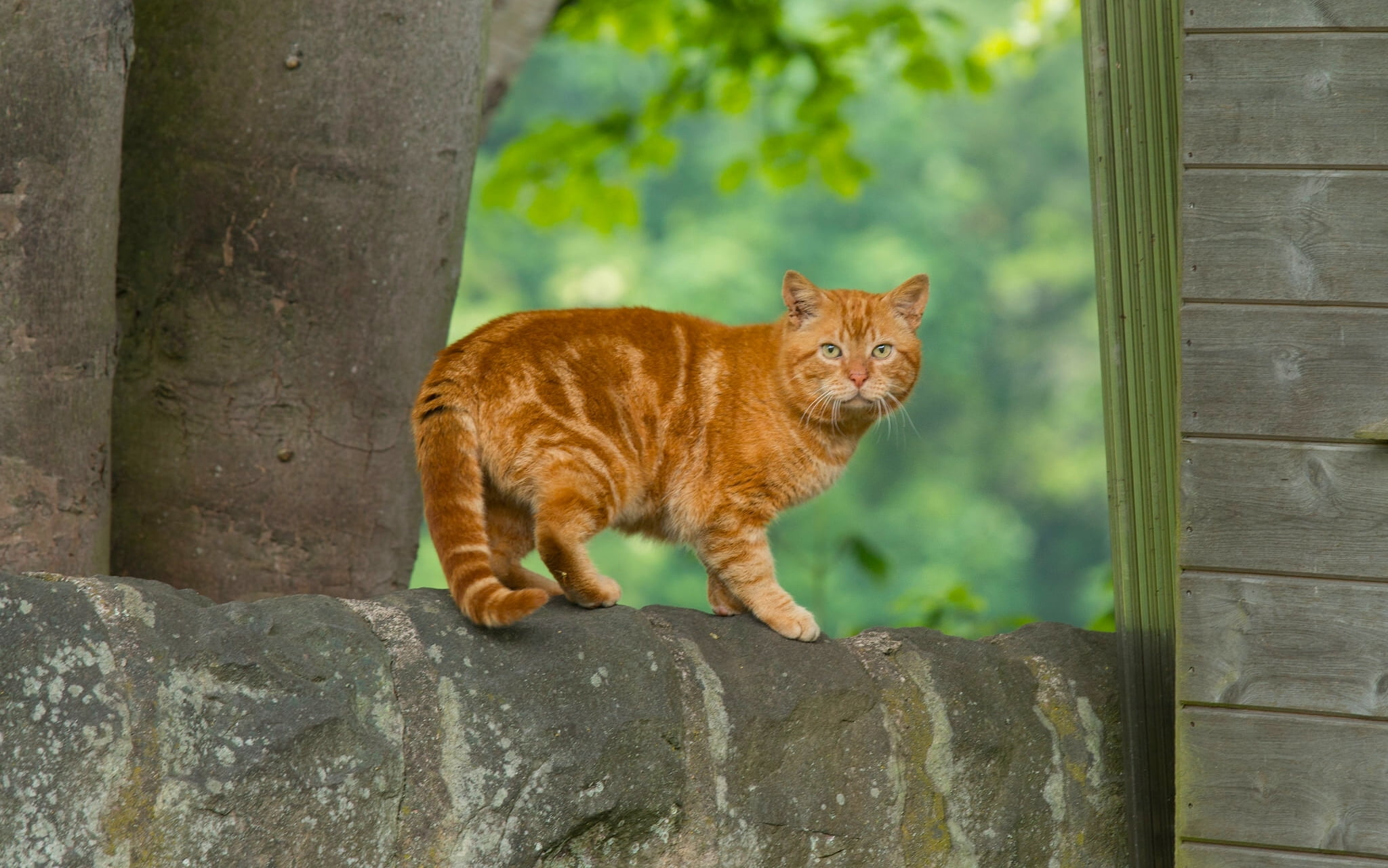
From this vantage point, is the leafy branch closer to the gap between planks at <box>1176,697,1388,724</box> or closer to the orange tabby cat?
the orange tabby cat

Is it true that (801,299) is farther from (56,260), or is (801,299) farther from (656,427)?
(56,260)

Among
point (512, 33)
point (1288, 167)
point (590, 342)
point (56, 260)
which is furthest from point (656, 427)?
point (512, 33)

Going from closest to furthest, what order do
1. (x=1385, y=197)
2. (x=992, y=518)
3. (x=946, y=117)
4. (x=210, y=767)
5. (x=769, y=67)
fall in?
1. (x=210, y=767)
2. (x=1385, y=197)
3. (x=769, y=67)
4. (x=992, y=518)
5. (x=946, y=117)

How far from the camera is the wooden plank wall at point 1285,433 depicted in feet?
7.04

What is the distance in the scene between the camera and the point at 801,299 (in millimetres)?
2926

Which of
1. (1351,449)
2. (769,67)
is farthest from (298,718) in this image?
(769,67)

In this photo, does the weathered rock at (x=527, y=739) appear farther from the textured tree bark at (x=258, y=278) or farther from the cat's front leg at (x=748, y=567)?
the textured tree bark at (x=258, y=278)

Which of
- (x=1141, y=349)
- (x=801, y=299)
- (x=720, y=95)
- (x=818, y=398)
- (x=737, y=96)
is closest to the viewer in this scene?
(x=1141, y=349)

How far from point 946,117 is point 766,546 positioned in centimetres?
1562

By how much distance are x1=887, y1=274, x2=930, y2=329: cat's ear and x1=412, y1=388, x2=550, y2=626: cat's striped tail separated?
1068mm

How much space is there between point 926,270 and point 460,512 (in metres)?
12.9

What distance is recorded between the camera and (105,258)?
89.4 inches

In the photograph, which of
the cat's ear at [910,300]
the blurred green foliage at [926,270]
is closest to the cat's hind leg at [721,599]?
the cat's ear at [910,300]

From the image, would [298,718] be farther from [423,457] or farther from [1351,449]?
[1351,449]
